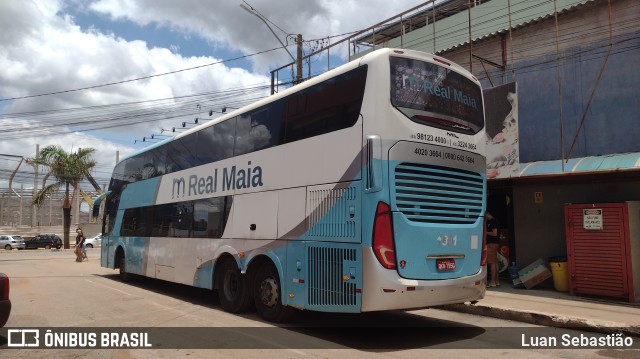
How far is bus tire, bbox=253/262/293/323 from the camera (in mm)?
7914

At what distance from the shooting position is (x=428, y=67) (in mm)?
7137

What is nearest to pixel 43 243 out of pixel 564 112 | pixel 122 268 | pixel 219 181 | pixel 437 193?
pixel 122 268

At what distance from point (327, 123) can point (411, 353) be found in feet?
11.5

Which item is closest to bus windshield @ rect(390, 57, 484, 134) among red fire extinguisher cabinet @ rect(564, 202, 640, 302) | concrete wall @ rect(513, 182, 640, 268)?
red fire extinguisher cabinet @ rect(564, 202, 640, 302)

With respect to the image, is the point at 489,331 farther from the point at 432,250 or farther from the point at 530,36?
the point at 530,36

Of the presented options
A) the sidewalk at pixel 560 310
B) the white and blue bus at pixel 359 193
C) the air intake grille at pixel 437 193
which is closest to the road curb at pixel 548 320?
the sidewalk at pixel 560 310

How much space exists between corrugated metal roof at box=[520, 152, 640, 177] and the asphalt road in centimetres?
477

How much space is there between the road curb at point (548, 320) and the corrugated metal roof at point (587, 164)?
3.50 meters

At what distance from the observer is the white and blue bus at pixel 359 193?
6.38 metres

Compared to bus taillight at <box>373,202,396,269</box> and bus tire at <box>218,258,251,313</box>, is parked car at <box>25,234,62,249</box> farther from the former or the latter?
bus taillight at <box>373,202,396,269</box>

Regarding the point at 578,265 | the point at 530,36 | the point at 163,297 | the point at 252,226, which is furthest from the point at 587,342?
the point at 530,36

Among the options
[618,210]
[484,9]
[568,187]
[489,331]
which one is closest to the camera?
[489,331]

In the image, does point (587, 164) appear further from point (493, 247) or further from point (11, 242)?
point (11, 242)

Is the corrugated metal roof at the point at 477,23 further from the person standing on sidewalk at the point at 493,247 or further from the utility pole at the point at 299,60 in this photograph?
the person standing on sidewalk at the point at 493,247
